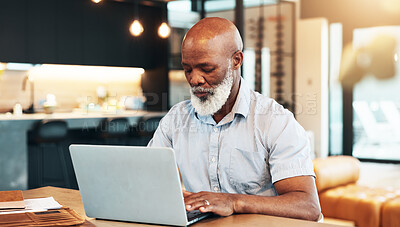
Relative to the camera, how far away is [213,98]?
1.75m

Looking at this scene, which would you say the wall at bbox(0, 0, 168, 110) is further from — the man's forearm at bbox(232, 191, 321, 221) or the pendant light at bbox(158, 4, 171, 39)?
the man's forearm at bbox(232, 191, 321, 221)

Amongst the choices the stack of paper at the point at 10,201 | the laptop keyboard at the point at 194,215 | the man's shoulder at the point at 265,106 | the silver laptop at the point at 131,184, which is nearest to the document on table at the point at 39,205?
→ the stack of paper at the point at 10,201

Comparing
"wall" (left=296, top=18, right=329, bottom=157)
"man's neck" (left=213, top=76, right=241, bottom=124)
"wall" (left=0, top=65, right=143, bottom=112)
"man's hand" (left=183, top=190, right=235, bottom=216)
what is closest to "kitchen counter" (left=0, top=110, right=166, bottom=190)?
"wall" (left=0, top=65, right=143, bottom=112)

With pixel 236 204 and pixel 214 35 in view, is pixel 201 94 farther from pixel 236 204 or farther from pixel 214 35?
pixel 236 204

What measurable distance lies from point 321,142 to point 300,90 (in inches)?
39.9

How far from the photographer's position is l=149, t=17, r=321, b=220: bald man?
5.41 ft

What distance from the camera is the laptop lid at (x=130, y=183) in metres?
1.22

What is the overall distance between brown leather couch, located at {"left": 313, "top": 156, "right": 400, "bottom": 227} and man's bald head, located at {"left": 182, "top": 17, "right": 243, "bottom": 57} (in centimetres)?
219

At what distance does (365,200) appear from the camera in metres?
3.56

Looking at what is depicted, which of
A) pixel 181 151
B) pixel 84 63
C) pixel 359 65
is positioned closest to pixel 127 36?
pixel 84 63

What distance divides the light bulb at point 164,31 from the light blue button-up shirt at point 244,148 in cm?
514

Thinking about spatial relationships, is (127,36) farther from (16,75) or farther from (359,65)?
(359,65)

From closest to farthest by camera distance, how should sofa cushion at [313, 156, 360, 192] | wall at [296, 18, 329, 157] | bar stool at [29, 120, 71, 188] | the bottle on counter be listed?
1. sofa cushion at [313, 156, 360, 192]
2. bar stool at [29, 120, 71, 188]
3. the bottle on counter
4. wall at [296, 18, 329, 157]

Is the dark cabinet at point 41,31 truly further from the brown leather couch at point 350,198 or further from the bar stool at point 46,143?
the brown leather couch at point 350,198
